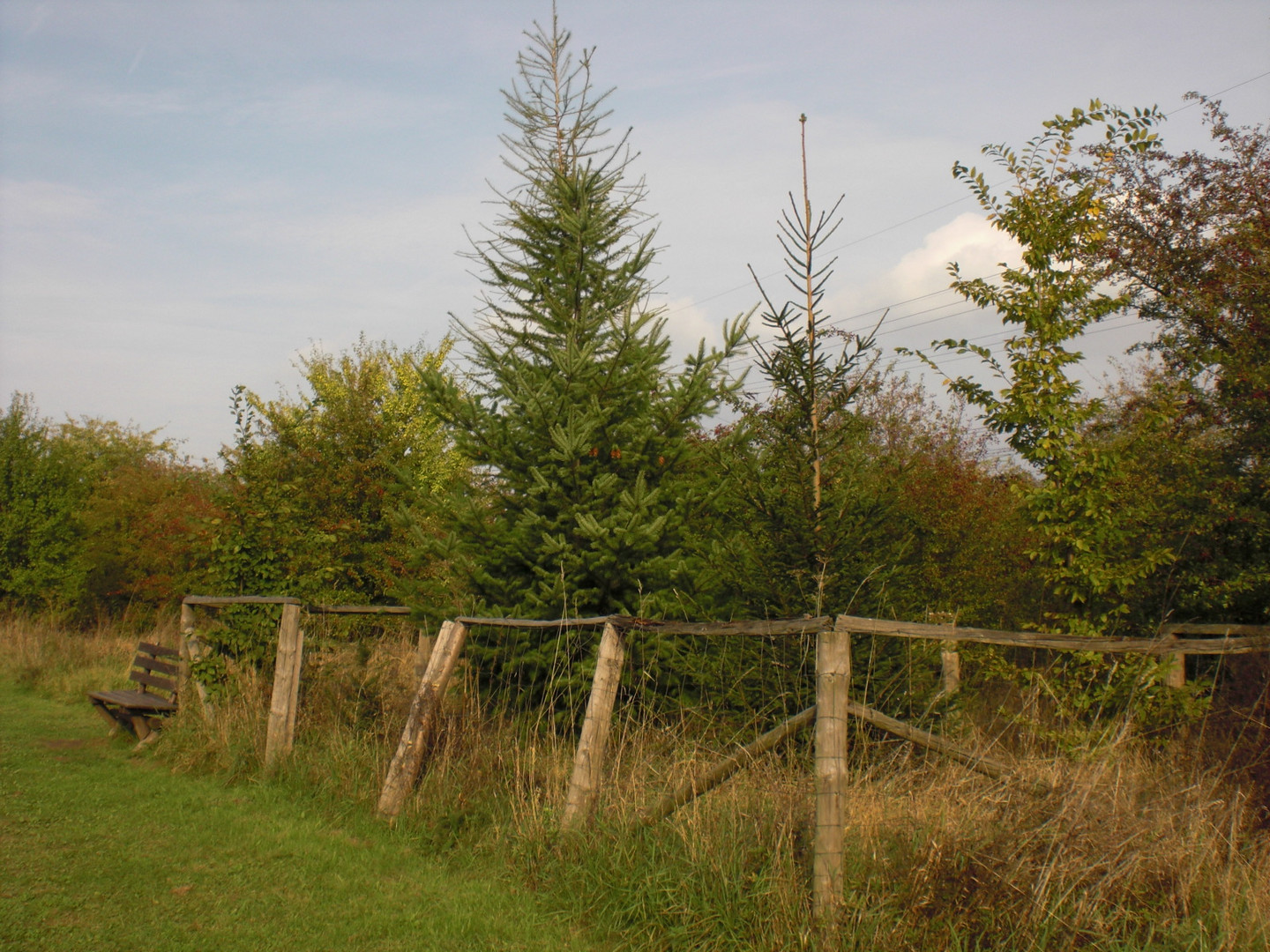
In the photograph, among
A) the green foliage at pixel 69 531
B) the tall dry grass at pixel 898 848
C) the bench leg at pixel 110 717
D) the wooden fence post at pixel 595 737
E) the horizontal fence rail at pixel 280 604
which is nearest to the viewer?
the tall dry grass at pixel 898 848

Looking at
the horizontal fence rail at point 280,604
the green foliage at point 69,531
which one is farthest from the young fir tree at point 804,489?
the green foliage at point 69,531

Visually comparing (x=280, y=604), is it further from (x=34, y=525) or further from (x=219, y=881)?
(x=34, y=525)

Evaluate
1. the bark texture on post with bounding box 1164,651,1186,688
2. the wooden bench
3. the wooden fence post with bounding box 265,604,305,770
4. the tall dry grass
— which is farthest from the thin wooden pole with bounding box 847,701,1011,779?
the wooden bench

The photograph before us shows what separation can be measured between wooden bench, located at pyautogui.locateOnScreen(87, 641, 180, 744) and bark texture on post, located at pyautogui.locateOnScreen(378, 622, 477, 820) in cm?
391

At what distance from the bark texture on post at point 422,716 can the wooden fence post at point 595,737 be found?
161 centimetres

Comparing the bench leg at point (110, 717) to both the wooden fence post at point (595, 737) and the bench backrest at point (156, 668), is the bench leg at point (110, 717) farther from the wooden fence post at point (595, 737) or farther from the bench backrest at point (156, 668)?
the wooden fence post at point (595, 737)

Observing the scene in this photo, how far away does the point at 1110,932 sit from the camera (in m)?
4.09

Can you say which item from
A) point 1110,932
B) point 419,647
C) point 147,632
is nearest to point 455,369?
point 419,647

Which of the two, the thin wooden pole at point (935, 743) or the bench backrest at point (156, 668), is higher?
the thin wooden pole at point (935, 743)

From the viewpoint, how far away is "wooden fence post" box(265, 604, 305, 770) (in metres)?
8.30

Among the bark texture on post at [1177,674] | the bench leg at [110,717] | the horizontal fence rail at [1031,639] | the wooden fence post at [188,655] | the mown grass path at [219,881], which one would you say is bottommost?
the mown grass path at [219,881]

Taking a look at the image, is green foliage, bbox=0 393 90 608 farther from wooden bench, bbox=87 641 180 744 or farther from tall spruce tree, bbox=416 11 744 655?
tall spruce tree, bbox=416 11 744 655

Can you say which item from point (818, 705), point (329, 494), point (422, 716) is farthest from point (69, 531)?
point (818, 705)

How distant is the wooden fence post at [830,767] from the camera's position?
4199 mm
